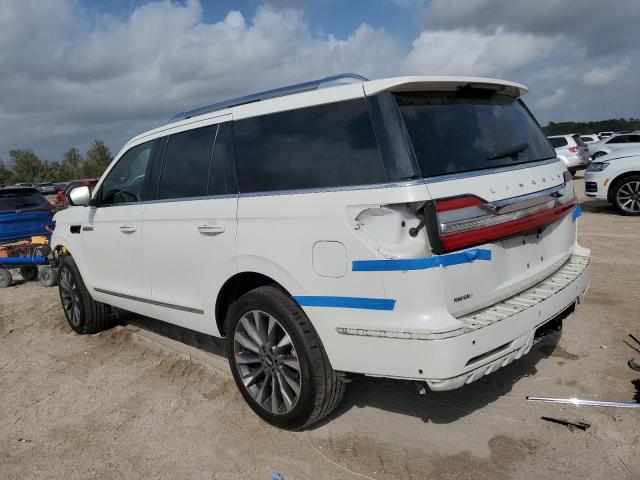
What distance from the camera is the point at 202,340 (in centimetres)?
515

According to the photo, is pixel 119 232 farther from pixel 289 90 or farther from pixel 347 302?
pixel 347 302

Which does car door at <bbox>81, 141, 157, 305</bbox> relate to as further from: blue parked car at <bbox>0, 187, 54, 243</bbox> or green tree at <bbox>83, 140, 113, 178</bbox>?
green tree at <bbox>83, 140, 113, 178</bbox>

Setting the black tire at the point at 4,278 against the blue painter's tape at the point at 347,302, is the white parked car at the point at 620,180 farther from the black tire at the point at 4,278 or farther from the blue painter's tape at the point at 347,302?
the black tire at the point at 4,278

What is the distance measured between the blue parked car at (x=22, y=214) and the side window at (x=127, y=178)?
5.98 m

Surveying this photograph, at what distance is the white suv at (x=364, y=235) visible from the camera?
8.42ft

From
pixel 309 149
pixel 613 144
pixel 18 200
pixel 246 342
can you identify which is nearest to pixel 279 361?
pixel 246 342

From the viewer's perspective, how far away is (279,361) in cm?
321

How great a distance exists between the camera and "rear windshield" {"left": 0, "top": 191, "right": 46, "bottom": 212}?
9844 mm

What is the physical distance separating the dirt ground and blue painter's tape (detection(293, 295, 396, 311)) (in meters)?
0.93

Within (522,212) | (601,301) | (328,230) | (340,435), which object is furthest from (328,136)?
(601,301)

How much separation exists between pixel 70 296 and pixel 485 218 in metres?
4.76

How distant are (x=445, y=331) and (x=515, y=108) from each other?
1.86 m

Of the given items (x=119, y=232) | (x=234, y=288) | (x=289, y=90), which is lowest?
(x=234, y=288)

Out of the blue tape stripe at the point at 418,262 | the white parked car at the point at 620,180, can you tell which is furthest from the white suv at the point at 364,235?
the white parked car at the point at 620,180
